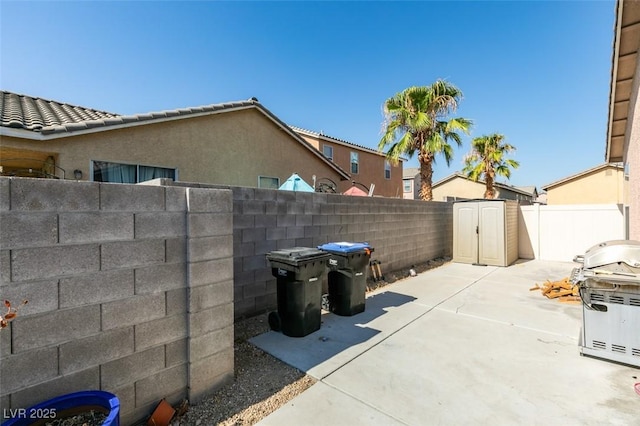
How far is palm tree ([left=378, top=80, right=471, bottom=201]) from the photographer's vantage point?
466 inches

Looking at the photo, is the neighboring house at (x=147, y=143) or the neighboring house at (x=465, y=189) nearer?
the neighboring house at (x=147, y=143)

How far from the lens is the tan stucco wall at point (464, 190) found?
29047 millimetres

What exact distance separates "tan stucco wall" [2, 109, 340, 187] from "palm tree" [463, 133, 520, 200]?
1371 cm

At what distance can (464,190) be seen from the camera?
30625mm

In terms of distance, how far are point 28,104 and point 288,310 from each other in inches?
384

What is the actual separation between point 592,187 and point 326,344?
2857 centimetres

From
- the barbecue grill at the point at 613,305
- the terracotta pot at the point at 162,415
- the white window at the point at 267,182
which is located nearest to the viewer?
the terracotta pot at the point at 162,415

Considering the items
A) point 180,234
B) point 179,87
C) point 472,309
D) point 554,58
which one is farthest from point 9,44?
point 554,58

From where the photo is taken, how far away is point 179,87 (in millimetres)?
10039

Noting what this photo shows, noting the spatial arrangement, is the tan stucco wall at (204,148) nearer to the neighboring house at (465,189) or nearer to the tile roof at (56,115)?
the tile roof at (56,115)

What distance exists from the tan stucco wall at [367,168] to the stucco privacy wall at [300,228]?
7.86 meters

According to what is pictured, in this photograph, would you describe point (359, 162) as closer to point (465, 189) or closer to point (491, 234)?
point (491, 234)

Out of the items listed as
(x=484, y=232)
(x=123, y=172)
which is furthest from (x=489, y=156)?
(x=123, y=172)

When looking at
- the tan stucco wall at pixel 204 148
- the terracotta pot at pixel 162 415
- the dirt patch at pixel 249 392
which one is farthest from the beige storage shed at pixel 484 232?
the terracotta pot at pixel 162 415
